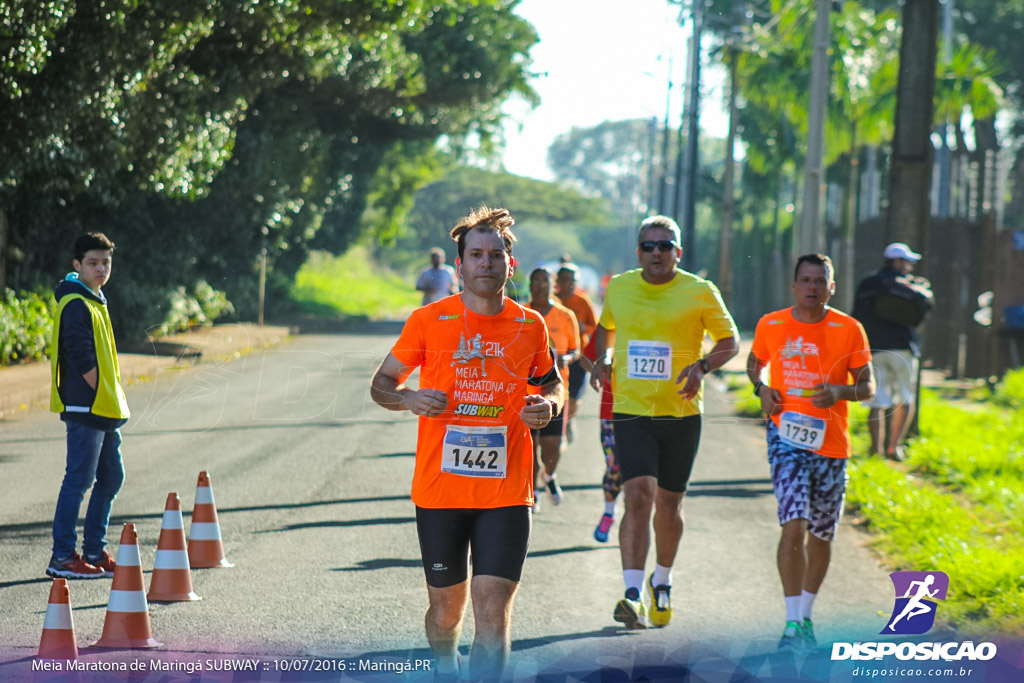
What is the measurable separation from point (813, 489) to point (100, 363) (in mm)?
3763

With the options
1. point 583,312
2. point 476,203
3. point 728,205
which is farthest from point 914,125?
point 476,203

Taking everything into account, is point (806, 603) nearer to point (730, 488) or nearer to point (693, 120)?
point (730, 488)

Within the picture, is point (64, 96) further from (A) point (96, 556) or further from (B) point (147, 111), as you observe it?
(A) point (96, 556)

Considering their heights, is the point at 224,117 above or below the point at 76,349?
above

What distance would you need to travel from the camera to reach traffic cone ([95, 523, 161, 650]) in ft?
19.0

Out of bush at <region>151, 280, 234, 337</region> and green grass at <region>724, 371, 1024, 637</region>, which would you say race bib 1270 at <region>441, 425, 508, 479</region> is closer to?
green grass at <region>724, 371, 1024, 637</region>

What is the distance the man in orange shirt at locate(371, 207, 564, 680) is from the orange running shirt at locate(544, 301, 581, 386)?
4.91 meters

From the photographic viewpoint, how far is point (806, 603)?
657 cm

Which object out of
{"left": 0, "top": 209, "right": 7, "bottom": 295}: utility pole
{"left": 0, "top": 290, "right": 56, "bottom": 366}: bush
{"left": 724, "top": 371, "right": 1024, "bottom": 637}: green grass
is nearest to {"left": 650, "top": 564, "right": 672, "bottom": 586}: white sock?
{"left": 724, "top": 371, "right": 1024, "bottom": 637}: green grass

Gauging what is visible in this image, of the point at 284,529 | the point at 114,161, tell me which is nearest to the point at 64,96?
the point at 114,161

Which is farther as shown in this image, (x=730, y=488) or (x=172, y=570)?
(x=730, y=488)

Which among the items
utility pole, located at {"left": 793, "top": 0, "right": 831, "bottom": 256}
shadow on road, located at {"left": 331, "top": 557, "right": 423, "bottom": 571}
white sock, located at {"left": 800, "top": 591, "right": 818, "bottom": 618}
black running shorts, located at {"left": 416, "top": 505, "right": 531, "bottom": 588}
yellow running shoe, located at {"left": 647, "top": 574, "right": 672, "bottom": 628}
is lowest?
shadow on road, located at {"left": 331, "top": 557, "right": 423, "bottom": 571}

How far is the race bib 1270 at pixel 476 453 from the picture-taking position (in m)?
4.79

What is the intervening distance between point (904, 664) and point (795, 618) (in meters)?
0.56
